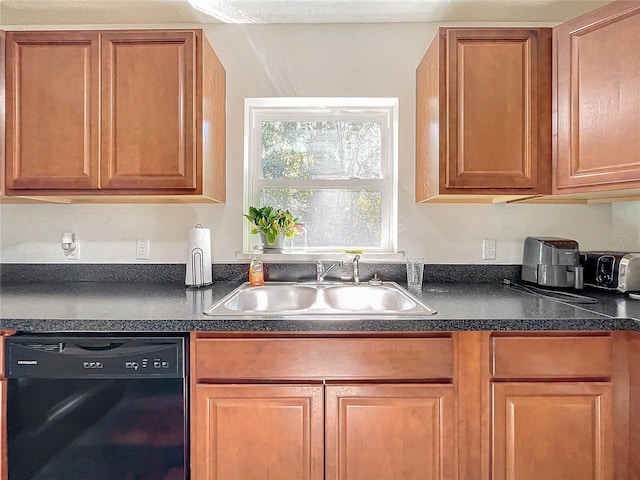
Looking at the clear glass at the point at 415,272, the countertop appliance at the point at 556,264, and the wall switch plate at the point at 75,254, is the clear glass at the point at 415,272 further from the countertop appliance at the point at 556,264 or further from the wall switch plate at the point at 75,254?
the wall switch plate at the point at 75,254

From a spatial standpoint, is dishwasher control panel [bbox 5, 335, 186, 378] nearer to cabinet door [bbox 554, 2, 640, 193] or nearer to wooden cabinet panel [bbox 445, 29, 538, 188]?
wooden cabinet panel [bbox 445, 29, 538, 188]

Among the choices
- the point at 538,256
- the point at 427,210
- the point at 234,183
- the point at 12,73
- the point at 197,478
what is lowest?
the point at 197,478

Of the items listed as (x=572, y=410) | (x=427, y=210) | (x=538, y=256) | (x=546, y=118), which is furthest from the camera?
(x=427, y=210)

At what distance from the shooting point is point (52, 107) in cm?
151

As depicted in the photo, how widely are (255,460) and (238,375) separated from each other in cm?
28

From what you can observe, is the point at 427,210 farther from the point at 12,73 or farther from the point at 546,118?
the point at 12,73

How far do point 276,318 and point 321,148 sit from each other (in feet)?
3.88

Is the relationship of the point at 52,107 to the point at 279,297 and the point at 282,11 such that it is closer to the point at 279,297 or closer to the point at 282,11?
the point at 282,11

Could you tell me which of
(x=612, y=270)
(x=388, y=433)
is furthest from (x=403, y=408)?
(x=612, y=270)

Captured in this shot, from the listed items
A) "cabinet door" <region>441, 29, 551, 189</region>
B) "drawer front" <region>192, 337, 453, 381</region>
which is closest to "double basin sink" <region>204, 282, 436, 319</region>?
"drawer front" <region>192, 337, 453, 381</region>

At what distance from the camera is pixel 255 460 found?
45.0 inches

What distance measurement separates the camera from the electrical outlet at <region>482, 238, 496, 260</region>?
187cm

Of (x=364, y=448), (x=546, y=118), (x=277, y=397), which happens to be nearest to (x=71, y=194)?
(x=277, y=397)

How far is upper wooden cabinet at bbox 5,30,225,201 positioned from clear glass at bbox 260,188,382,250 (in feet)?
1.93
